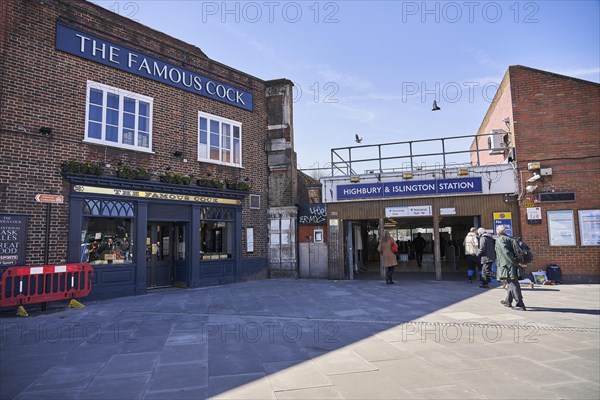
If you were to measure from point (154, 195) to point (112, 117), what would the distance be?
2.48 m

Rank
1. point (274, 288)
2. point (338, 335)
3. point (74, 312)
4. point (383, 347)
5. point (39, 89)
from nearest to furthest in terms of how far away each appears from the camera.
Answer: point (383, 347)
point (338, 335)
point (74, 312)
point (39, 89)
point (274, 288)

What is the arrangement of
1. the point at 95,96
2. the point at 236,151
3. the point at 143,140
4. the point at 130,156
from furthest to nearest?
the point at 236,151 < the point at 143,140 < the point at 130,156 < the point at 95,96

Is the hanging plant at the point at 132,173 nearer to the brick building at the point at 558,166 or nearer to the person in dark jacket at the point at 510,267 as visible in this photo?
the person in dark jacket at the point at 510,267

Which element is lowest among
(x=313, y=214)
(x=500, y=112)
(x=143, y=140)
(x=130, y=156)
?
(x=313, y=214)

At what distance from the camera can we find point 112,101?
35.5ft

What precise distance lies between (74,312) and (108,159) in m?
4.14

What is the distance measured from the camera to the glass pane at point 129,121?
36.2 ft

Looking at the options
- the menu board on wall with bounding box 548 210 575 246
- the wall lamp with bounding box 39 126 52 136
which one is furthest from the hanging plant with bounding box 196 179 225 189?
the menu board on wall with bounding box 548 210 575 246

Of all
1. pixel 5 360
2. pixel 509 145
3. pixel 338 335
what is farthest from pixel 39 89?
pixel 509 145

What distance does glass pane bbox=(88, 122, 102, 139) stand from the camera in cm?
1028

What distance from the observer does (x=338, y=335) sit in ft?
20.0

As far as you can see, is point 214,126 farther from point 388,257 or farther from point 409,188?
point 388,257

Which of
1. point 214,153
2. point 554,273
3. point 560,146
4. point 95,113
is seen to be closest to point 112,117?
point 95,113

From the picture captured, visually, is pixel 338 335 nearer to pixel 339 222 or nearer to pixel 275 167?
pixel 339 222
